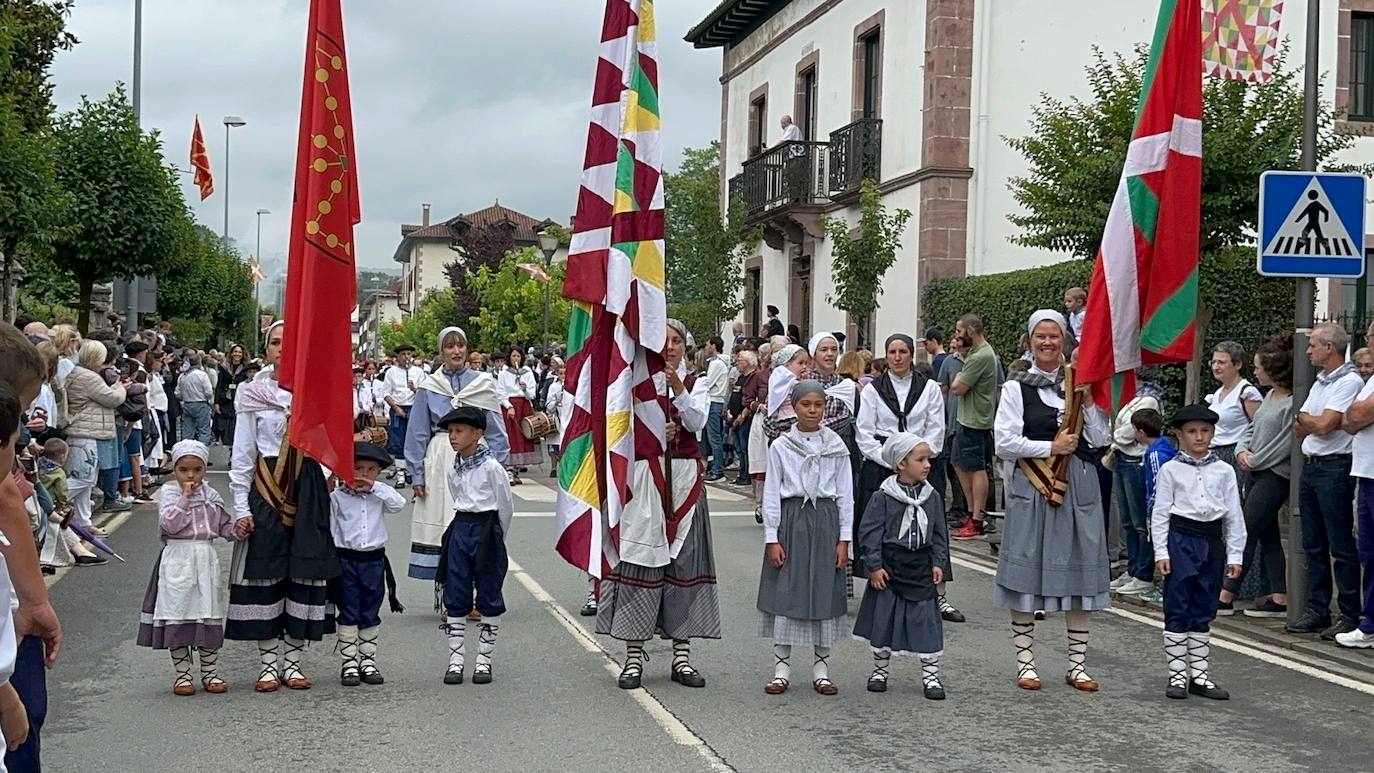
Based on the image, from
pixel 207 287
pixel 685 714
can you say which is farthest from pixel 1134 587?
pixel 207 287

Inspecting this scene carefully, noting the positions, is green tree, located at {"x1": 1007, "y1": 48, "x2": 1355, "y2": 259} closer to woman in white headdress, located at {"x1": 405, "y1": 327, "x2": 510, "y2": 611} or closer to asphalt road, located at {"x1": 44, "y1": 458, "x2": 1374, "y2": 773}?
woman in white headdress, located at {"x1": 405, "y1": 327, "x2": 510, "y2": 611}

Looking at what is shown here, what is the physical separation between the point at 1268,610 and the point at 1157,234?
3.41 meters

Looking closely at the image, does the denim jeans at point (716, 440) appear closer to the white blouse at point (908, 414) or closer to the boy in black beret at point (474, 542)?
the white blouse at point (908, 414)

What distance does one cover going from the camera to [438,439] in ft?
37.0

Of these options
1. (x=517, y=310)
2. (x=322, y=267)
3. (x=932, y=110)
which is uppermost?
(x=932, y=110)

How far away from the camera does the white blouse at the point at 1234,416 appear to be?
11.6m

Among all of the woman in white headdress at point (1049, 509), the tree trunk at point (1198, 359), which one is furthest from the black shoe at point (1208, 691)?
the tree trunk at point (1198, 359)

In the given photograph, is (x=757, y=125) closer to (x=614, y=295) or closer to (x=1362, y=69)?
(x=1362, y=69)

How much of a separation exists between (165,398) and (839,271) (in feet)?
34.8

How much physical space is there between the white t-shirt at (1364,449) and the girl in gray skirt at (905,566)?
2.95 m

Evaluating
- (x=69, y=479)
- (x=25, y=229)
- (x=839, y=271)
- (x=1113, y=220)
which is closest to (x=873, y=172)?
(x=839, y=271)

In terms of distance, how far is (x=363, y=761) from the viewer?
6949 millimetres

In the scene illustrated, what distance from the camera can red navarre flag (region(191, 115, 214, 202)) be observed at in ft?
139

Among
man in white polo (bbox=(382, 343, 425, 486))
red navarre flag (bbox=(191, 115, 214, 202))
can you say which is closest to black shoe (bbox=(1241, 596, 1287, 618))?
man in white polo (bbox=(382, 343, 425, 486))
